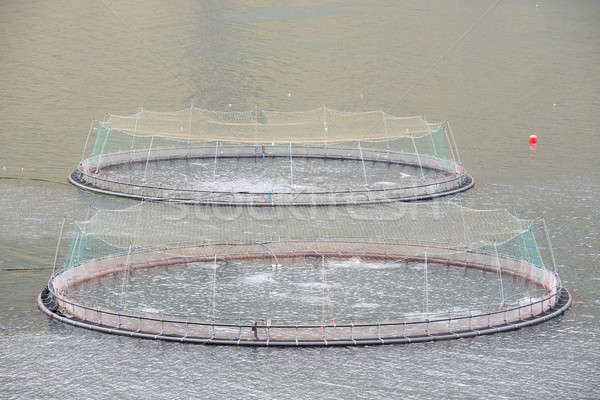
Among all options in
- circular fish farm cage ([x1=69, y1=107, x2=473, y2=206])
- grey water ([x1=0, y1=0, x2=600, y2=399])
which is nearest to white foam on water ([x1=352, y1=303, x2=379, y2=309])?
grey water ([x1=0, y1=0, x2=600, y2=399])

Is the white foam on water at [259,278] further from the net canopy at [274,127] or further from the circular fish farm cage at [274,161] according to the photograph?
the net canopy at [274,127]

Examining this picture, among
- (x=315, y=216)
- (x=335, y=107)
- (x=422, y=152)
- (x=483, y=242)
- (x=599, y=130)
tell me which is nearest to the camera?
(x=483, y=242)

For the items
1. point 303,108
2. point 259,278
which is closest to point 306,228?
point 259,278

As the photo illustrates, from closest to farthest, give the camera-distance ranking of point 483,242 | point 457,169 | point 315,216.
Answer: point 483,242
point 315,216
point 457,169

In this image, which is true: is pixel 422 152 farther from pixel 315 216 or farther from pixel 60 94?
pixel 60 94

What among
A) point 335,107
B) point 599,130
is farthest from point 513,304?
point 335,107

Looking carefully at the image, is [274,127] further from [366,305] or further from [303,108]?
[366,305]

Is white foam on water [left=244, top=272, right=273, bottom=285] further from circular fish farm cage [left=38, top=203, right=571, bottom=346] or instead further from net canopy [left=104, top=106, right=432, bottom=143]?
net canopy [left=104, top=106, right=432, bottom=143]
